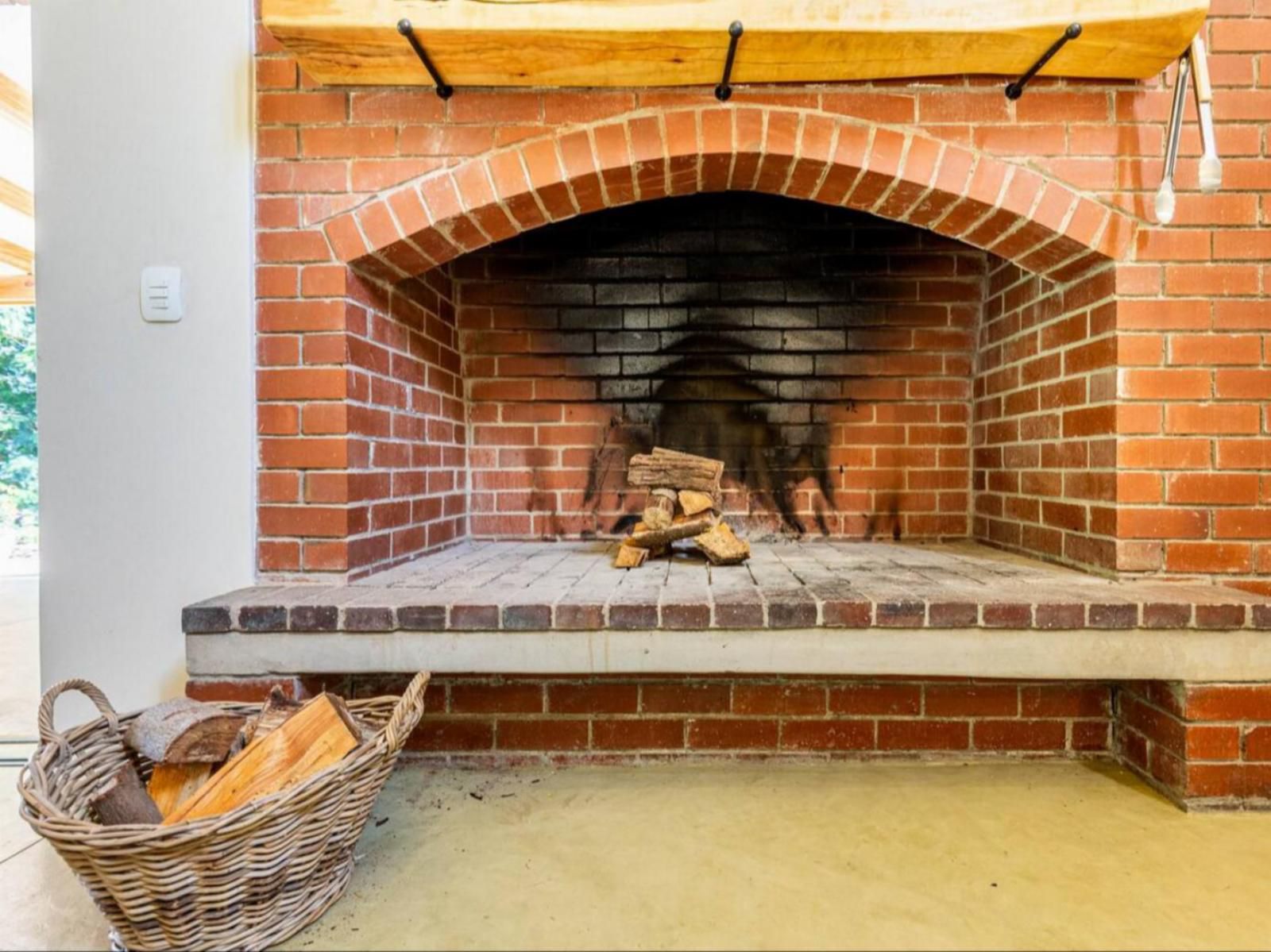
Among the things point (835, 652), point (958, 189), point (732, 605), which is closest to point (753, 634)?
point (732, 605)

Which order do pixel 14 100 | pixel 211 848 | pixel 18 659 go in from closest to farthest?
pixel 211 848, pixel 18 659, pixel 14 100

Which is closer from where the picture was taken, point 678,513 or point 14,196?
point 678,513

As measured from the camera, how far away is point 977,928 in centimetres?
120

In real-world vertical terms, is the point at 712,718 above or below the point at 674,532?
below

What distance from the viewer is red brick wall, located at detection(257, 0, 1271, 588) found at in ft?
5.46

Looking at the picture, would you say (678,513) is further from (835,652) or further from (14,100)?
(14,100)

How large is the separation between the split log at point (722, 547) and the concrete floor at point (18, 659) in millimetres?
2273

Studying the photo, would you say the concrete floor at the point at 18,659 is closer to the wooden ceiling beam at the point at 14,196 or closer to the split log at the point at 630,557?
the split log at the point at 630,557

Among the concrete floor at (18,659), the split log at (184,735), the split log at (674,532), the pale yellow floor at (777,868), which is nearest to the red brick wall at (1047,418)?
the pale yellow floor at (777,868)

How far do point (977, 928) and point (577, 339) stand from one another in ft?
6.68

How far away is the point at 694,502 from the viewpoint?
1993mm

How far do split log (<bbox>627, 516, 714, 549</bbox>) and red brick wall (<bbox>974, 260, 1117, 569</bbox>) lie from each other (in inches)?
40.3

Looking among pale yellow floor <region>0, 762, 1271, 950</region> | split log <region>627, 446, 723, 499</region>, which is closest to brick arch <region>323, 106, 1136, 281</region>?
split log <region>627, 446, 723, 499</region>

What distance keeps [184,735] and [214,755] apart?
0.07 m
